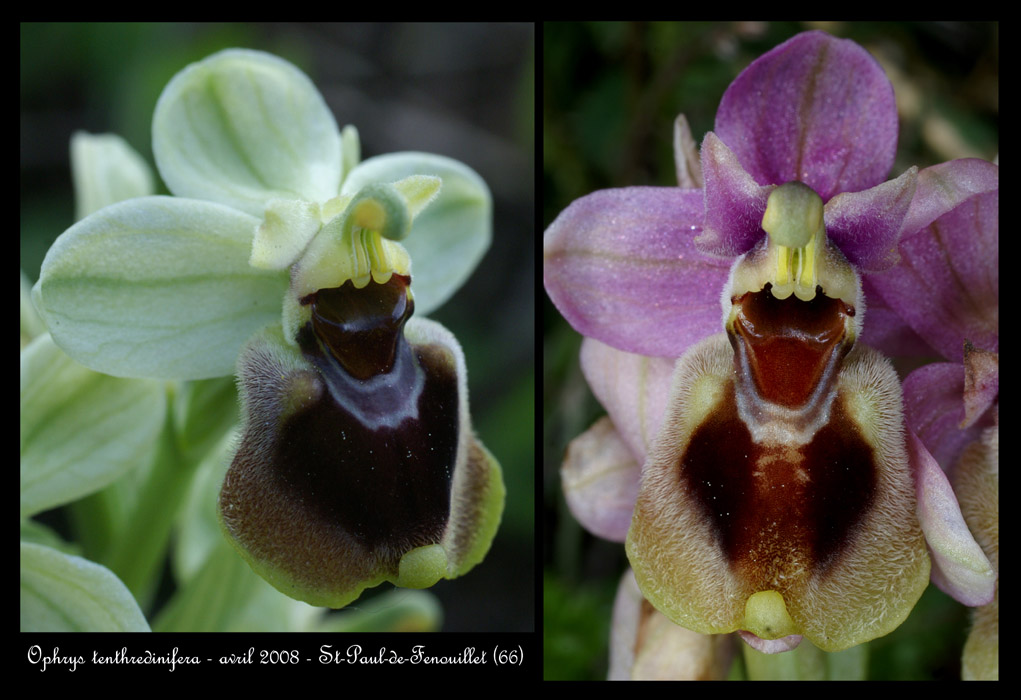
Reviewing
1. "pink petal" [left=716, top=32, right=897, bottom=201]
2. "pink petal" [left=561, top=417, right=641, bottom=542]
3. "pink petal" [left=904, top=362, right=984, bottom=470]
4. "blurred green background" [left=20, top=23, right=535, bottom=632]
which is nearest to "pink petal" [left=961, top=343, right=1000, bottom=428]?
"pink petal" [left=904, top=362, right=984, bottom=470]

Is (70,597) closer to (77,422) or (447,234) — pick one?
(77,422)

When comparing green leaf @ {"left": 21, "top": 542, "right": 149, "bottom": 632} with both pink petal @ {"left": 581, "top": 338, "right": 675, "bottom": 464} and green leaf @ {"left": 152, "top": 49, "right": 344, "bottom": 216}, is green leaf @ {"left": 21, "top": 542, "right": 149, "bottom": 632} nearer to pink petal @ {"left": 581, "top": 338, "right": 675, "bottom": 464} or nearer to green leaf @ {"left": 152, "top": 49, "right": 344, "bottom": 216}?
green leaf @ {"left": 152, "top": 49, "right": 344, "bottom": 216}

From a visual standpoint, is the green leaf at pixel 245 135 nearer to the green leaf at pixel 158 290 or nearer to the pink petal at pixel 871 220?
the green leaf at pixel 158 290

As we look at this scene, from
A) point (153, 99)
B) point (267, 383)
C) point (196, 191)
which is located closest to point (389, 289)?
point (267, 383)

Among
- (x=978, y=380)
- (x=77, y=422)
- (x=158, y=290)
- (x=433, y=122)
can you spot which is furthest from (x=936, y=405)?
(x=433, y=122)

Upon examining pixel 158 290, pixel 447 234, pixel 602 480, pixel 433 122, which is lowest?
pixel 433 122
